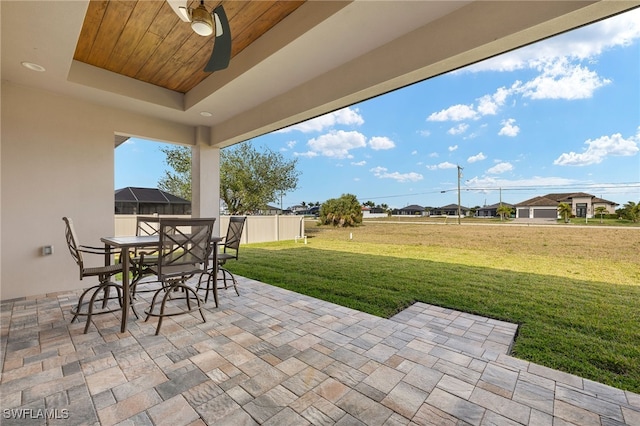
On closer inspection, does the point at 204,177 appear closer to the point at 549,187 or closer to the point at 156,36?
the point at 156,36

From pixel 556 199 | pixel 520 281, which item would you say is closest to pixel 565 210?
pixel 556 199

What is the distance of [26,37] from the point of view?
2342mm

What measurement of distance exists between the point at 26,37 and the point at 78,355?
2.71 meters

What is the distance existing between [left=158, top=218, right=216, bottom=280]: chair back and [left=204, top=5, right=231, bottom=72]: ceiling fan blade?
1.34 m

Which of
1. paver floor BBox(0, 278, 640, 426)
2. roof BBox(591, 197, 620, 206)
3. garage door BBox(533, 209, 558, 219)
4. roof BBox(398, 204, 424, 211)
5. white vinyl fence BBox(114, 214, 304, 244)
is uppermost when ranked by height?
roof BBox(591, 197, 620, 206)

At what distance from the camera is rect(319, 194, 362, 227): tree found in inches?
351

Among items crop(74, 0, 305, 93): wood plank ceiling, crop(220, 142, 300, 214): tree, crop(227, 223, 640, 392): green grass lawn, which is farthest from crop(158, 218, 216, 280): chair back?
crop(220, 142, 300, 214): tree

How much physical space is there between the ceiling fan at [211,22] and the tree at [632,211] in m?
5.44

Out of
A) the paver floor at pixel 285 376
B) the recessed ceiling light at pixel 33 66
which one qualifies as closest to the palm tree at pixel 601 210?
the paver floor at pixel 285 376

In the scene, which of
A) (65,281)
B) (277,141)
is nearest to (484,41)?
(65,281)

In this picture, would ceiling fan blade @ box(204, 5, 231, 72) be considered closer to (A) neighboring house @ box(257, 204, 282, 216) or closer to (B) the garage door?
(B) the garage door

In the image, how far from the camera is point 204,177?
5109mm

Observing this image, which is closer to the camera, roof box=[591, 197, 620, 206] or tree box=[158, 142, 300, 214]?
roof box=[591, 197, 620, 206]

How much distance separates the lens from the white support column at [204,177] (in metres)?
5.05
